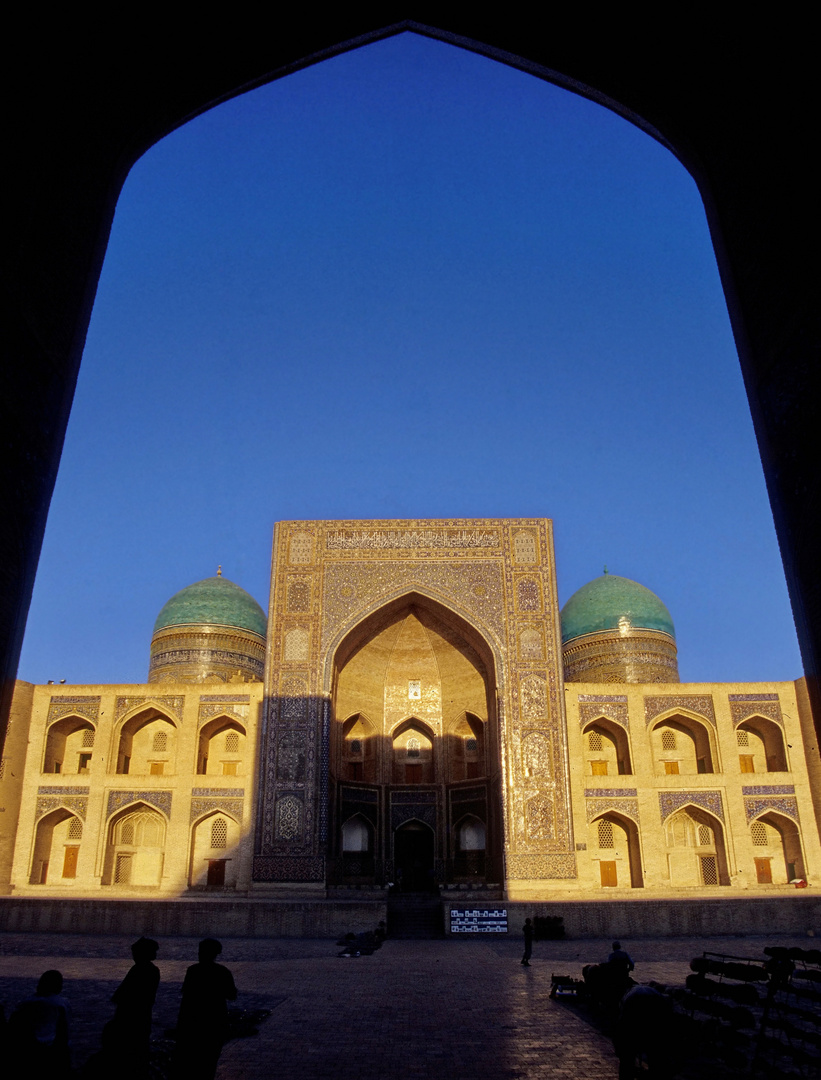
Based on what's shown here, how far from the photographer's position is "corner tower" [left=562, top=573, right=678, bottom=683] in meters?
25.4

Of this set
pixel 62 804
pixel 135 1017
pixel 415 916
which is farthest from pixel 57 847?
pixel 135 1017

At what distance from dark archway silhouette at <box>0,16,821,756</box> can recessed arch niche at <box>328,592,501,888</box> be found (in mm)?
14690

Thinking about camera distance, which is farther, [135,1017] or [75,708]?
[75,708]

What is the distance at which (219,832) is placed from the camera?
19.5 metres

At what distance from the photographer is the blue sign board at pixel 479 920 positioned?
551 inches

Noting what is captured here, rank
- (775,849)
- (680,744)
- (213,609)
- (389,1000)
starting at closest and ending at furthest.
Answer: (389,1000), (775,849), (680,744), (213,609)

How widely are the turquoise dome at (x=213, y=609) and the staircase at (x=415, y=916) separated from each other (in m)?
10.6

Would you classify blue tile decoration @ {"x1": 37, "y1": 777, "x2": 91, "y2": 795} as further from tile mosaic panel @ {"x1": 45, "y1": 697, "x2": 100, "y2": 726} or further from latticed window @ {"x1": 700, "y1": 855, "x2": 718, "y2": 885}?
latticed window @ {"x1": 700, "y1": 855, "x2": 718, "y2": 885}

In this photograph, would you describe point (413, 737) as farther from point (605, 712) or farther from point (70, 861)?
point (70, 861)

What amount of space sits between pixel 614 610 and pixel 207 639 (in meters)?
12.6

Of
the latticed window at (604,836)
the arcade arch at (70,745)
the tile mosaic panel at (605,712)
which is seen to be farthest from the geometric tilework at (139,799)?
the latticed window at (604,836)

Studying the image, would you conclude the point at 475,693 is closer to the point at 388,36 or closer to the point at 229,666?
the point at 229,666

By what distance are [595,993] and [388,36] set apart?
Answer: 736cm

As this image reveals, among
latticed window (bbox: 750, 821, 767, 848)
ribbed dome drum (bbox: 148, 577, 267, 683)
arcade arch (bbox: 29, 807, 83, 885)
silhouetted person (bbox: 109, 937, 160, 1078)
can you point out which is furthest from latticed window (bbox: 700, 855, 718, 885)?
silhouetted person (bbox: 109, 937, 160, 1078)
